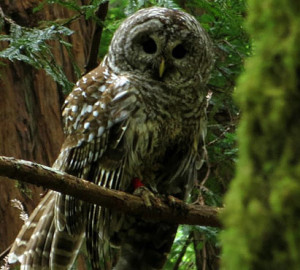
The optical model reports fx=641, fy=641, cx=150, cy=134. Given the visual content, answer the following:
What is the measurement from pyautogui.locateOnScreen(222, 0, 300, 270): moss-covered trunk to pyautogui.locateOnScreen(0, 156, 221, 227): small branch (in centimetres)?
163

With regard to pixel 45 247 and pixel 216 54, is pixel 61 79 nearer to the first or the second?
pixel 45 247

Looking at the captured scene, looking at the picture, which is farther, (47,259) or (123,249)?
(123,249)

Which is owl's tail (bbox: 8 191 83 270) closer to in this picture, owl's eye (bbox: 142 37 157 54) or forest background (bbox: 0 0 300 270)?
forest background (bbox: 0 0 300 270)

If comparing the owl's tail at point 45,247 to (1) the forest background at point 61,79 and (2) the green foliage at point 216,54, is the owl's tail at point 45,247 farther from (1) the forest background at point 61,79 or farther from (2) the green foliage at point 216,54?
(2) the green foliage at point 216,54

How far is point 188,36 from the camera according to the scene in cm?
429

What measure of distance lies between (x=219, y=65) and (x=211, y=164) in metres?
0.80

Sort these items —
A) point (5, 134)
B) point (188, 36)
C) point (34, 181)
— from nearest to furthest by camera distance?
point (34, 181) → point (188, 36) → point (5, 134)

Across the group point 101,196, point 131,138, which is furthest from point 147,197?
point 101,196

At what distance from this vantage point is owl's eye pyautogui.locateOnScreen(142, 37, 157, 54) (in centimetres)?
429

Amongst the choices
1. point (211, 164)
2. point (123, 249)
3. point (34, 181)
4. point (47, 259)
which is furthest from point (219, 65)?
point (34, 181)

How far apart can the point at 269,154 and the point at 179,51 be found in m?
3.40

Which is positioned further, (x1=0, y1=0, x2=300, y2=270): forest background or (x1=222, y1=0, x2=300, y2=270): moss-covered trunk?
(x1=0, y1=0, x2=300, y2=270): forest background

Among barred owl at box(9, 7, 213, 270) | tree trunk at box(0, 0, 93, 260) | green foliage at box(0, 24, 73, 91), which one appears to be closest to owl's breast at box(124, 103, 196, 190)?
barred owl at box(9, 7, 213, 270)

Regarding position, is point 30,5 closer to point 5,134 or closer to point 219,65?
point 5,134
